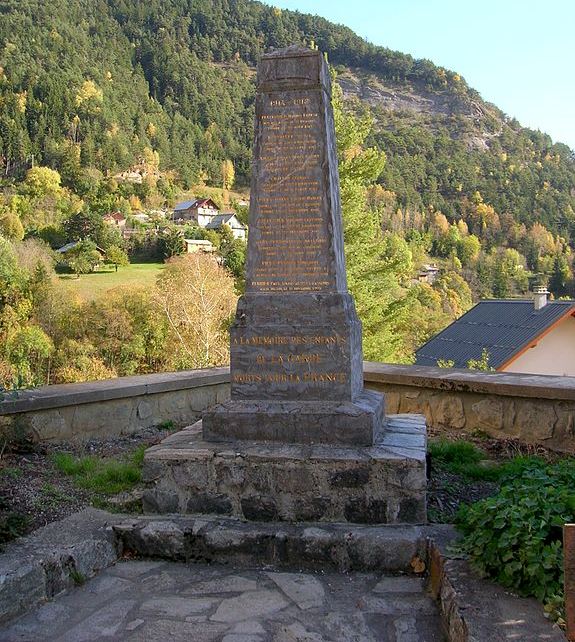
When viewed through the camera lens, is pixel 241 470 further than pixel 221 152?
No

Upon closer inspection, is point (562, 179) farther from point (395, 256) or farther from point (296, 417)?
point (296, 417)

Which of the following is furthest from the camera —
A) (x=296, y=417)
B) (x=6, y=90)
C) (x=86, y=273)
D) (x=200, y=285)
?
(x=6, y=90)

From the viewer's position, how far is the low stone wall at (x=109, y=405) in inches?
193

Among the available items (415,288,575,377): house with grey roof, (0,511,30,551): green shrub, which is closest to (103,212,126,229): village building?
(415,288,575,377): house with grey roof

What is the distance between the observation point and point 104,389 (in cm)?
538

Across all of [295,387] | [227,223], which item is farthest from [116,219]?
[295,387]

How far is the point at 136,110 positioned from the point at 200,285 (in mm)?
77460

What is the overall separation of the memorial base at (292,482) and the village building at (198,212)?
214ft

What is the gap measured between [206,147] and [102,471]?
9457 cm

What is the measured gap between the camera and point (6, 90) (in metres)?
79.9

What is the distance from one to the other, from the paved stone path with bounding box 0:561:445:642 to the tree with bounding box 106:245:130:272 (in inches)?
1821

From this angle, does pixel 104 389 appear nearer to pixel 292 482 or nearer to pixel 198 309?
pixel 292 482

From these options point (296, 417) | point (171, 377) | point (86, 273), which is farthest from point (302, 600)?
point (86, 273)

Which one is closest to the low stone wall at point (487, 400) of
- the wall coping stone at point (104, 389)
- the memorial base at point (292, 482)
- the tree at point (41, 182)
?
the wall coping stone at point (104, 389)
